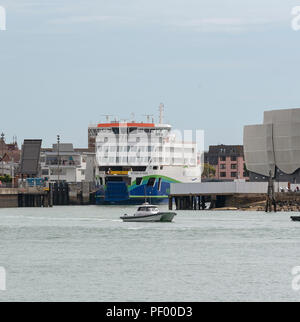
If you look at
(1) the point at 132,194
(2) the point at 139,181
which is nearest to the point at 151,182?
(2) the point at 139,181

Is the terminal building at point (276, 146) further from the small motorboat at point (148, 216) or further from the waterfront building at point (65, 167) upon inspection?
the small motorboat at point (148, 216)

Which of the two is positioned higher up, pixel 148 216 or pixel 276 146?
pixel 276 146

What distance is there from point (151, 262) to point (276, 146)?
9689 centimetres

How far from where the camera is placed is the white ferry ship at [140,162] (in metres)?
163

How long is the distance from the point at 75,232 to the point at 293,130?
72194 millimetres

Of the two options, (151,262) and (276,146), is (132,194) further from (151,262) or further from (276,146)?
(151,262)

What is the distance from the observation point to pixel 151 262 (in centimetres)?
6041

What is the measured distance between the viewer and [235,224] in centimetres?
9456

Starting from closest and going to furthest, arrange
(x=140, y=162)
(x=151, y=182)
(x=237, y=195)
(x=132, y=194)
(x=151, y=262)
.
→ (x=151, y=262), (x=237, y=195), (x=151, y=182), (x=132, y=194), (x=140, y=162)

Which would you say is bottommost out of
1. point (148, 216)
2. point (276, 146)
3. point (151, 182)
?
point (148, 216)

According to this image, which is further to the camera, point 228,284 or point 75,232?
point 75,232

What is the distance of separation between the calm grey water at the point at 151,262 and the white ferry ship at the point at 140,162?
69431 mm
